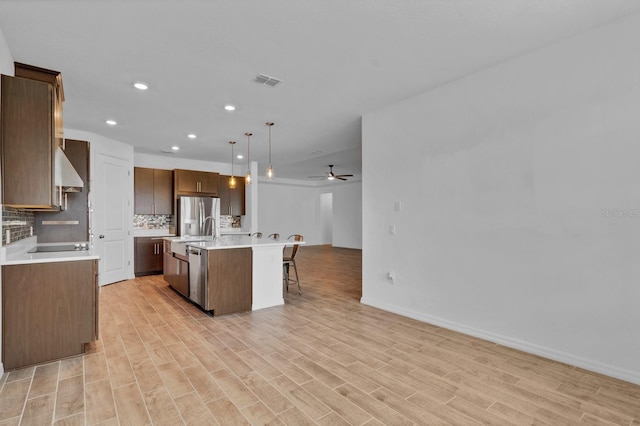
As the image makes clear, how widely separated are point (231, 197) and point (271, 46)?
229 inches

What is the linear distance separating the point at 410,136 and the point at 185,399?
3500 millimetres

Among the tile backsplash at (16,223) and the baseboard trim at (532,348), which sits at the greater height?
the tile backsplash at (16,223)

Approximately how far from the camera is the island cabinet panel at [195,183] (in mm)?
7234

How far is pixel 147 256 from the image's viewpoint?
680 cm

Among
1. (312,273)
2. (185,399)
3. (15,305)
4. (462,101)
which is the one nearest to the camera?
(185,399)

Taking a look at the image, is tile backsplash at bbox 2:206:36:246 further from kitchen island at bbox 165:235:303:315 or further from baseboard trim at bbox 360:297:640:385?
baseboard trim at bbox 360:297:640:385

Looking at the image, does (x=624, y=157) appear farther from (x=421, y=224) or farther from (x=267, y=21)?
(x=267, y=21)

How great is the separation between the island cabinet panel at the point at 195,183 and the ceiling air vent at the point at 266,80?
14.9 feet

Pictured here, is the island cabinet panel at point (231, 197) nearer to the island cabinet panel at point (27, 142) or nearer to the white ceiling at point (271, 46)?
the white ceiling at point (271, 46)

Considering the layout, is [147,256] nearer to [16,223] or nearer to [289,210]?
[16,223]

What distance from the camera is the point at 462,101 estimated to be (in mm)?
3439

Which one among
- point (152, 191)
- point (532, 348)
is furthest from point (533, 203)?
point (152, 191)

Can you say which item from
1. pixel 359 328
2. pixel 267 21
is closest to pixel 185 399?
pixel 359 328

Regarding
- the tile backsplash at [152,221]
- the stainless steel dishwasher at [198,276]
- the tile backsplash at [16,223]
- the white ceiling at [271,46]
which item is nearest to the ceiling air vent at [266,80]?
the white ceiling at [271,46]
